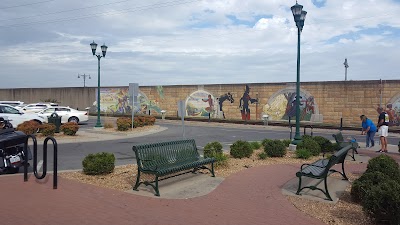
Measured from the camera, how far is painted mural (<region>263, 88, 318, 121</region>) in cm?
2987

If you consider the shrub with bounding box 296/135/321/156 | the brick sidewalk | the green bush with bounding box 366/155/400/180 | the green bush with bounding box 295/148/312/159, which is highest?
the green bush with bounding box 366/155/400/180

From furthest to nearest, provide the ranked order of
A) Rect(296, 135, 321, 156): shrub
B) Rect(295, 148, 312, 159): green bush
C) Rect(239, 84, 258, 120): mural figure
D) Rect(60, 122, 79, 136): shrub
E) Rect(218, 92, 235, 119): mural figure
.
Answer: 1. Rect(218, 92, 235, 119): mural figure
2. Rect(239, 84, 258, 120): mural figure
3. Rect(60, 122, 79, 136): shrub
4. Rect(296, 135, 321, 156): shrub
5. Rect(295, 148, 312, 159): green bush

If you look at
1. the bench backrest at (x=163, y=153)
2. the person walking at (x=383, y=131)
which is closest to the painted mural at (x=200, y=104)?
the person walking at (x=383, y=131)

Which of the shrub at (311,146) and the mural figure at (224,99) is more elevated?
the mural figure at (224,99)

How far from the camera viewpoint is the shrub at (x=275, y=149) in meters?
11.1

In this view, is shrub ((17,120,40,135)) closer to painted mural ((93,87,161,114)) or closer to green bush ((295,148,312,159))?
green bush ((295,148,312,159))

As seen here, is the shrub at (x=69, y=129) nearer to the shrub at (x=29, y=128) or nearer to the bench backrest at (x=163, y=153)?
the shrub at (x=29, y=128)

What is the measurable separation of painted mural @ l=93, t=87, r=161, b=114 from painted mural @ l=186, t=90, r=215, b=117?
16.5ft

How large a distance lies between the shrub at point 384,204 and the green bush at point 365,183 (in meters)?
0.93

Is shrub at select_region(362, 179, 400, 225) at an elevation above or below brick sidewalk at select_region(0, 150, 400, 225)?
above

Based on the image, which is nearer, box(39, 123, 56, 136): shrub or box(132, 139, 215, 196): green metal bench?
box(132, 139, 215, 196): green metal bench

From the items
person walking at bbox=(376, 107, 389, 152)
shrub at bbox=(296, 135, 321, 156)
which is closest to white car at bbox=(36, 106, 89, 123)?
shrub at bbox=(296, 135, 321, 156)

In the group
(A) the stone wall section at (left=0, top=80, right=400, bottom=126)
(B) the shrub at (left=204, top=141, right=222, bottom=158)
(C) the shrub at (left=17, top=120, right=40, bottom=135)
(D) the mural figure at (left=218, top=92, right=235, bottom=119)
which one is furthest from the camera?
(D) the mural figure at (left=218, top=92, right=235, bottom=119)

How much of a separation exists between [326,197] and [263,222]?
1.99 meters
